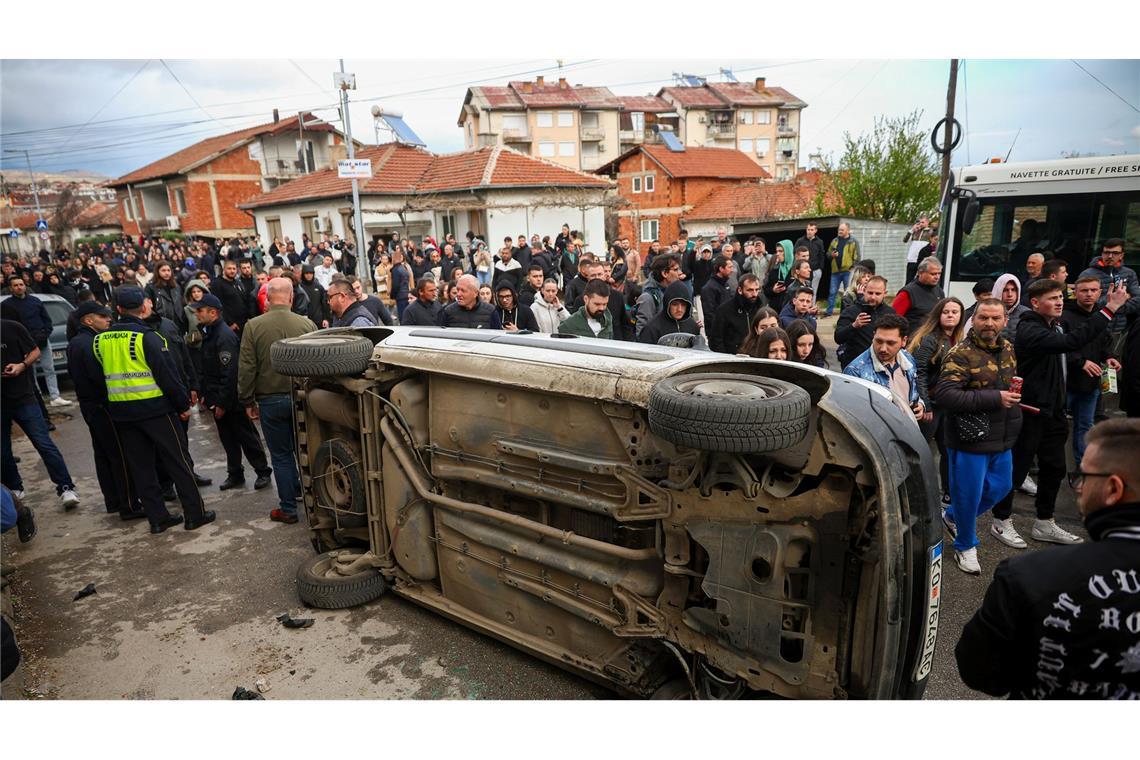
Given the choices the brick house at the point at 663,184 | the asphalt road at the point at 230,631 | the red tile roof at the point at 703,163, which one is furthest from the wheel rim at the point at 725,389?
the red tile roof at the point at 703,163

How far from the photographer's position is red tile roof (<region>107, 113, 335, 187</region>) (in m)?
38.6

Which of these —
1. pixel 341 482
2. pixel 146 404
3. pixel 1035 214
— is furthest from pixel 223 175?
pixel 1035 214

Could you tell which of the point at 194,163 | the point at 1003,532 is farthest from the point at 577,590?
the point at 194,163

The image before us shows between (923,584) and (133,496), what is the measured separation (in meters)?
6.37

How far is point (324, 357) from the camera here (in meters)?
4.09

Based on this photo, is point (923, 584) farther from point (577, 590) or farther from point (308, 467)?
point (308, 467)

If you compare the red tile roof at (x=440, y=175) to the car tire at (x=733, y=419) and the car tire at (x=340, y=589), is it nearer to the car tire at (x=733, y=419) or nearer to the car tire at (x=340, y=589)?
the car tire at (x=340, y=589)

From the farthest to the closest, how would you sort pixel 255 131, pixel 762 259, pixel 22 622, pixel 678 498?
pixel 255 131
pixel 762 259
pixel 22 622
pixel 678 498

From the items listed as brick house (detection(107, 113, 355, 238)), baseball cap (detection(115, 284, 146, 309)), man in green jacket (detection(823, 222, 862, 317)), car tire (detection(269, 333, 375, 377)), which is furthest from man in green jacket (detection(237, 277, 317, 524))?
brick house (detection(107, 113, 355, 238))

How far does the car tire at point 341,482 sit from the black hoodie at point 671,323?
2.96m

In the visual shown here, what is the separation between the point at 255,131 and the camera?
3941 centimetres

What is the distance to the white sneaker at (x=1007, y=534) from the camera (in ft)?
16.0

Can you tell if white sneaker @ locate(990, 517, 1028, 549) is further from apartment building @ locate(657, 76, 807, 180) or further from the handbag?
apartment building @ locate(657, 76, 807, 180)

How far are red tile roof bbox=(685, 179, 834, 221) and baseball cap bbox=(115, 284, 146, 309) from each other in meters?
32.2
